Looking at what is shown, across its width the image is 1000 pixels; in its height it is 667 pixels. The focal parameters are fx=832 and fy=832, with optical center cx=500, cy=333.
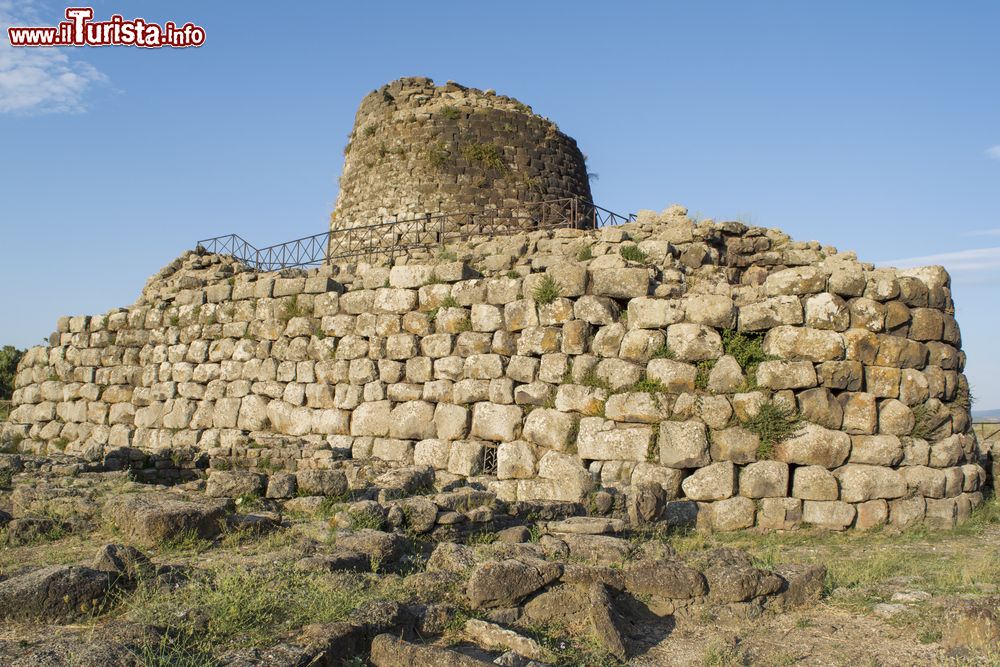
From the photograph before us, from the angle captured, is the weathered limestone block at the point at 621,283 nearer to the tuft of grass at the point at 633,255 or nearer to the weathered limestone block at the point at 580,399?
the tuft of grass at the point at 633,255

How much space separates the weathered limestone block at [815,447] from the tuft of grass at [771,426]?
0.07 meters

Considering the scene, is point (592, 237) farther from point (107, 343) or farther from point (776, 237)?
point (107, 343)

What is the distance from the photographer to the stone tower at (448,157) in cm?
1588

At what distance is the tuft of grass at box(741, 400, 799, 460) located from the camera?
348 inches

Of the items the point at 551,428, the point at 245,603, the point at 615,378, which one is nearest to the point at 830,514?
the point at 615,378

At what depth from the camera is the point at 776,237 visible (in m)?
11.7

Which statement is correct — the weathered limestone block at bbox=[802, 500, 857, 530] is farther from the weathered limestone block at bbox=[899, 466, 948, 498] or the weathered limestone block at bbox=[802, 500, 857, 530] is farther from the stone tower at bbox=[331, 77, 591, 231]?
the stone tower at bbox=[331, 77, 591, 231]

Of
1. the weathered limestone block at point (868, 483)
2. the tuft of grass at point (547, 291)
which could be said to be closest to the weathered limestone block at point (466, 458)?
the tuft of grass at point (547, 291)

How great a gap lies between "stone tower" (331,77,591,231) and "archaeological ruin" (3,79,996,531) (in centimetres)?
19

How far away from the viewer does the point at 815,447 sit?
877cm

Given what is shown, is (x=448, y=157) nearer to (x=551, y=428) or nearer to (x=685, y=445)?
(x=551, y=428)

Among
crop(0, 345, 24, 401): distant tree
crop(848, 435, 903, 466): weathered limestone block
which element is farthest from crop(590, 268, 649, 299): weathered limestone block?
crop(0, 345, 24, 401): distant tree

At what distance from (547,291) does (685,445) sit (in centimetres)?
259

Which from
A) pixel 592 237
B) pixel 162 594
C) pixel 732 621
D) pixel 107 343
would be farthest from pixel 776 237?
pixel 107 343
